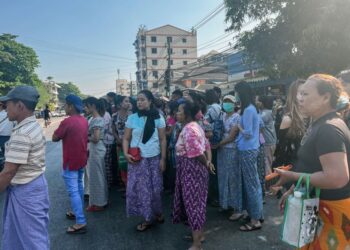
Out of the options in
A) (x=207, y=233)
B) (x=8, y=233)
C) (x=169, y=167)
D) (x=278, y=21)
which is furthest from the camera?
(x=278, y=21)

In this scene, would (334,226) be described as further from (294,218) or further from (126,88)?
(126,88)

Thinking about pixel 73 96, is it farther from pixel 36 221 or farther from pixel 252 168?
pixel 252 168

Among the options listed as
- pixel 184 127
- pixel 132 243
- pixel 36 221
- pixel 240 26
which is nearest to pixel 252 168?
pixel 184 127

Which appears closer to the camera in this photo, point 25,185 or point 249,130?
point 25,185

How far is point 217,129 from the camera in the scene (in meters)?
5.00

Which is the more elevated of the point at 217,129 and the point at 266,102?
the point at 266,102

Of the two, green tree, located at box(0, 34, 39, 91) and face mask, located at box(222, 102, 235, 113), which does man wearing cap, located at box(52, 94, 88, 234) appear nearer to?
face mask, located at box(222, 102, 235, 113)

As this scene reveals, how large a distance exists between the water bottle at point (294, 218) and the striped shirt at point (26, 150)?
1994 mm

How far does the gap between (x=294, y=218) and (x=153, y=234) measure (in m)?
2.69

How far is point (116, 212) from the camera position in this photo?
203 inches

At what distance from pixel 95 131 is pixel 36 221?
2.42 metres

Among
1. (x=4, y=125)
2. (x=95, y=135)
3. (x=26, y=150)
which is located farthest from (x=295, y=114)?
(x=4, y=125)

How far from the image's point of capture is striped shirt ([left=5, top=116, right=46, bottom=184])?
249 cm

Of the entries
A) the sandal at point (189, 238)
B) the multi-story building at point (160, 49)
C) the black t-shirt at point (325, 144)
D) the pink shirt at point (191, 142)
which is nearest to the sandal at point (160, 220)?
the sandal at point (189, 238)
